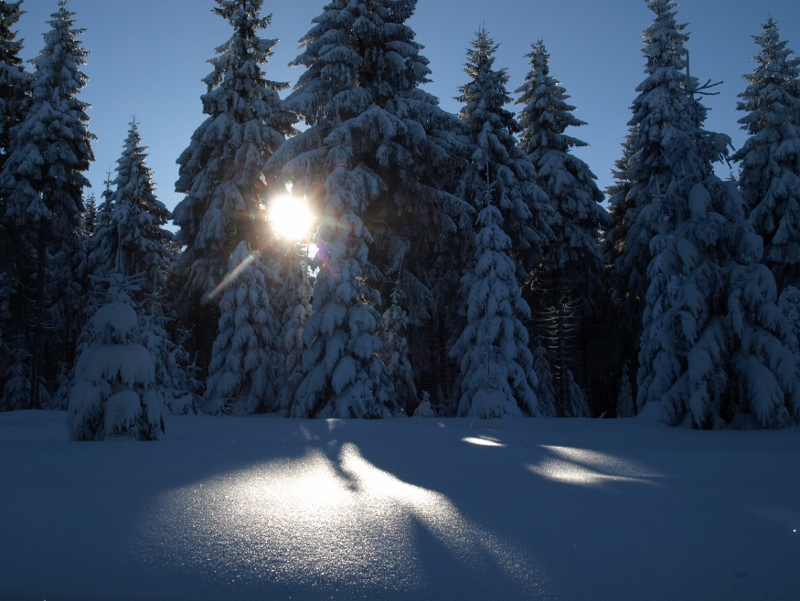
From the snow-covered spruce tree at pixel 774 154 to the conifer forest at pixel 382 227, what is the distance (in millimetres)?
93

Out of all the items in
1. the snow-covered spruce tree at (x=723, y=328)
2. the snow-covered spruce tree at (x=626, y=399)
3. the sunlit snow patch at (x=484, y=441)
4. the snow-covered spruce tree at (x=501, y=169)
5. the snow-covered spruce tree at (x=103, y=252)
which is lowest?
the snow-covered spruce tree at (x=626, y=399)

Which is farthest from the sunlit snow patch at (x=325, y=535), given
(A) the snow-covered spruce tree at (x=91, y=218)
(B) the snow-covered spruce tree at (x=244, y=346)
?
(A) the snow-covered spruce tree at (x=91, y=218)

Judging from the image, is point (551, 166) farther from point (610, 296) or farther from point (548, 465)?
point (548, 465)

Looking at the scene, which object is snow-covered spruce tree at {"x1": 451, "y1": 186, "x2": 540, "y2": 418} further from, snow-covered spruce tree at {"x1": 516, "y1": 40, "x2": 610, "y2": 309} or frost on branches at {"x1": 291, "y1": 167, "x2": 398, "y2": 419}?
snow-covered spruce tree at {"x1": 516, "y1": 40, "x2": 610, "y2": 309}

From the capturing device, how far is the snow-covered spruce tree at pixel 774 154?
A: 19781 millimetres

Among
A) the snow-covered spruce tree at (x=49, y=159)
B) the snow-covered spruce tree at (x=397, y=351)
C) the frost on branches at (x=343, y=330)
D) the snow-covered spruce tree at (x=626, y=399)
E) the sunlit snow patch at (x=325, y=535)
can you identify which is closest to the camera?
the sunlit snow patch at (x=325, y=535)

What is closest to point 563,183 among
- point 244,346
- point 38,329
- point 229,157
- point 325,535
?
point 229,157

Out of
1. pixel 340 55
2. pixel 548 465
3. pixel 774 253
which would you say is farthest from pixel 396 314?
pixel 774 253

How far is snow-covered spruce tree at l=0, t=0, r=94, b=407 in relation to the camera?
20.3 metres

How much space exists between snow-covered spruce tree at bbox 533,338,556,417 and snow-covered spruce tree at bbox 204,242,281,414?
967cm

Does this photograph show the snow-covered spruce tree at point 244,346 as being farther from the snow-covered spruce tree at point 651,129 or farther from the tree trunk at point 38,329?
the snow-covered spruce tree at point 651,129

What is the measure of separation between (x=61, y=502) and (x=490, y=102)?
67.3ft

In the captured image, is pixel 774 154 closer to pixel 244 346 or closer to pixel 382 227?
pixel 382 227

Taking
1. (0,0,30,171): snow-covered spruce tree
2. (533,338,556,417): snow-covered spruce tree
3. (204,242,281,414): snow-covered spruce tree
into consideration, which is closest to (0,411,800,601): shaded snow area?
(204,242,281,414): snow-covered spruce tree
